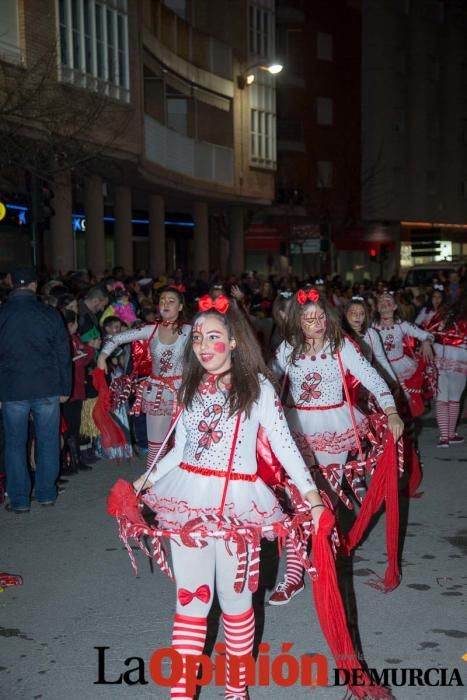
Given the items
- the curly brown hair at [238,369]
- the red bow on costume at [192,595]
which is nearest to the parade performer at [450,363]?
the curly brown hair at [238,369]

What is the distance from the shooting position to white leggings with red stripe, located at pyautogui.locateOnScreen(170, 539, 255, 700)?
159 inches

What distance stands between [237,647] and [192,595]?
324 mm

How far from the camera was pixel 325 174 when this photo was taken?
51.0 meters

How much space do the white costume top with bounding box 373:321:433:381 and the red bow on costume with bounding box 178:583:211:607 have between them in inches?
265

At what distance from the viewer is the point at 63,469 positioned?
9.75 m

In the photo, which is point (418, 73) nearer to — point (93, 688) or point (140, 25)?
point (140, 25)

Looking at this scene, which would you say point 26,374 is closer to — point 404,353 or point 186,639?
point 186,639

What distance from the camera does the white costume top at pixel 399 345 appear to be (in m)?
10.6

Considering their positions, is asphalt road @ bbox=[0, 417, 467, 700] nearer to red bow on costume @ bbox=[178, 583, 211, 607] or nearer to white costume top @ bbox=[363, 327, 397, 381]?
red bow on costume @ bbox=[178, 583, 211, 607]

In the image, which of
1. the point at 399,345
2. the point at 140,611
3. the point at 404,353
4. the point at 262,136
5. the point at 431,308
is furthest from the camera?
the point at 262,136

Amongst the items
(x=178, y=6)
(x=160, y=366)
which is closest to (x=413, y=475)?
(x=160, y=366)

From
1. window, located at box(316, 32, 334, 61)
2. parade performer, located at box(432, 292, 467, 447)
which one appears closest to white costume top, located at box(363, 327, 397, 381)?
parade performer, located at box(432, 292, 467, 447)

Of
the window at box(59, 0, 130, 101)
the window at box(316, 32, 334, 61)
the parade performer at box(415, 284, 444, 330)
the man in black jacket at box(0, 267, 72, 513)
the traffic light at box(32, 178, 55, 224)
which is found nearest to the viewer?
the man in black jacket at box(0, 267, 72, 513)

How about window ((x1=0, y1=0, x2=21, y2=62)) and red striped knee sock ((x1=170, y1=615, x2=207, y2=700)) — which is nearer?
red striped knee sock ((x1=170, y1=615, x2=207, y2=700))
